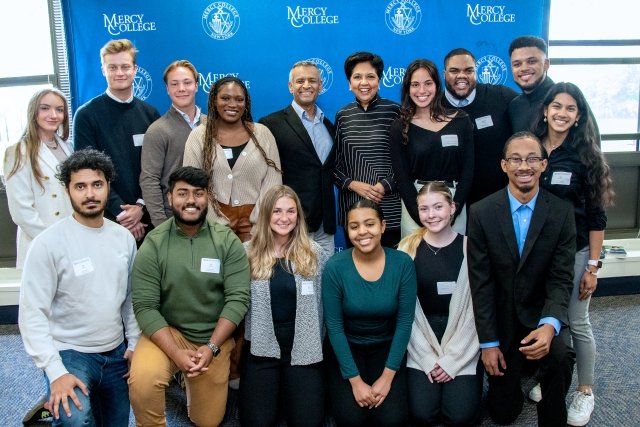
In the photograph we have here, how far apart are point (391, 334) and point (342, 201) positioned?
90 cm

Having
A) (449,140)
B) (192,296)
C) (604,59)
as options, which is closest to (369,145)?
(449,140)

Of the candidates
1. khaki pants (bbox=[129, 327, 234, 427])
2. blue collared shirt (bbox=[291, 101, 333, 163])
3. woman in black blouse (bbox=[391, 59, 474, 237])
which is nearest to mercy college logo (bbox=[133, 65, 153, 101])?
blue collared shirt (bbox=[291, 101, 333, 163])

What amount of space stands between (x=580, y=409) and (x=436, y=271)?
0.98m

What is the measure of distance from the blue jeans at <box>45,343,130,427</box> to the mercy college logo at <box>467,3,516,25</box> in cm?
363

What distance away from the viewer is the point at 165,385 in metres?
2.42

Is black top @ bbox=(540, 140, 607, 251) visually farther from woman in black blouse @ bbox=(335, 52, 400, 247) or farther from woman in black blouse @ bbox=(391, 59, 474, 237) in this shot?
woman in black blouse @ bbox=(335, 52, 400, 247)

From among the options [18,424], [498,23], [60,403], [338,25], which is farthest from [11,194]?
[498,23]

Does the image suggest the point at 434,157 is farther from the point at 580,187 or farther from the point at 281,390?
the point at 281,390

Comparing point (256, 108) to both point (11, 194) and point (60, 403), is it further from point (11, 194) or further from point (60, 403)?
point (60, 403)

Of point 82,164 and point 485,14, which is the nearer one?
point 82,164

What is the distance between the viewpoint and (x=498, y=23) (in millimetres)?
4348

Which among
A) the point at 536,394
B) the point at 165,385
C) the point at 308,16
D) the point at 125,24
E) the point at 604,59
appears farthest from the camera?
the point at 604,59

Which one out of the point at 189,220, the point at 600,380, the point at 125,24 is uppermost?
the point at 125,24

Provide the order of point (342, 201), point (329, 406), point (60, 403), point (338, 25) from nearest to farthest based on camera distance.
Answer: point (60, 403)
point (329, 406)
point (342, 201)
point (338, 25)
